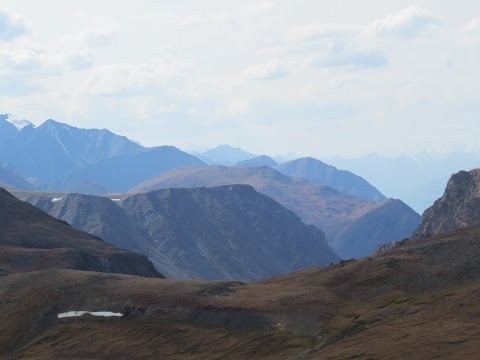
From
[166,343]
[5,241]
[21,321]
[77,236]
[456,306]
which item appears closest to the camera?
[456,306]

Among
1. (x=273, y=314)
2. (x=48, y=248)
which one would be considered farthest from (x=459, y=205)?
(x=273, y=314)

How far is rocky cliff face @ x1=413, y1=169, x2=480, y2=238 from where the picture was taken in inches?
7313

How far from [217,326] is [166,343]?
14.7ft

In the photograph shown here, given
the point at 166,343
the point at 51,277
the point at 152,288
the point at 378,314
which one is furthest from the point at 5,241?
the point at 378,314

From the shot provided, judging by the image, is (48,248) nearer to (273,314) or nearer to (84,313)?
(84,313)

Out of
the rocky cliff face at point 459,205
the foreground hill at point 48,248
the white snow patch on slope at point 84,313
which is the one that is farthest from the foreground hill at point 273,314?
the rocky cliff face at point 459,205

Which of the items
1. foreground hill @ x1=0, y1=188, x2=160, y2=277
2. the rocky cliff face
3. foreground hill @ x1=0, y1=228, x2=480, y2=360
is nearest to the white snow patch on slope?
foreground hill @ x1=0, y1=228, x2=480, y2=360

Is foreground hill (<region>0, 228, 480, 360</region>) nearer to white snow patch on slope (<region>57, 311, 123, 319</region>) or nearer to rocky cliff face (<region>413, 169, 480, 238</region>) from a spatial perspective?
white snow patch on slope (<region>57, 311, 123, 319</region>)

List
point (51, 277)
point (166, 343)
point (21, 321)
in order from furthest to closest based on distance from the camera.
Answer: point (51, 277), point (21, 321), point (166, 343)

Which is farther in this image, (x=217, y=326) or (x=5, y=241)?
(x=5, y=241)

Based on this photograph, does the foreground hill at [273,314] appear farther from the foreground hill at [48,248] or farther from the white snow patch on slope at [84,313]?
the foreground hill at [48,248]

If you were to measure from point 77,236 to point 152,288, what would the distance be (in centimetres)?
9147

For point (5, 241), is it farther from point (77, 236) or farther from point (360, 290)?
point (360, 290)

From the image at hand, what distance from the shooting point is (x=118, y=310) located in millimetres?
80062
